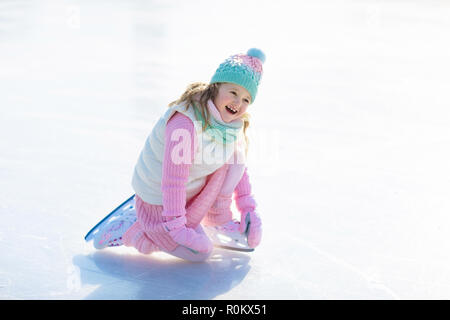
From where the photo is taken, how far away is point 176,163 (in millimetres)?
2332

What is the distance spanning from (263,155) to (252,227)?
1.22 m

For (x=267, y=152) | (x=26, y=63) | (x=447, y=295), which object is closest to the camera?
(x=447, y=295)

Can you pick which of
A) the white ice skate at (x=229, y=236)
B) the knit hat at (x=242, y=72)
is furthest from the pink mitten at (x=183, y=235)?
the knit hat at (x=242, y=72)

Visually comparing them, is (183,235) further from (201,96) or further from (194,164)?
(201,96)

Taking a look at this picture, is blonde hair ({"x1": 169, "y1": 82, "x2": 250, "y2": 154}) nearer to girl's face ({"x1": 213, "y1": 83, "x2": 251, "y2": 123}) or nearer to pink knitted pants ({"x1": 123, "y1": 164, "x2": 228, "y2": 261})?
girl's face ({"x1": 213, "y1": 83, "x2": 251, "y2": 123})

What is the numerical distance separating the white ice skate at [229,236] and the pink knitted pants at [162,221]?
116mm

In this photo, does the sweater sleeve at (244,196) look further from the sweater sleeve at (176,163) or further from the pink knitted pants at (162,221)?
the sweater sleeve at (176,163)

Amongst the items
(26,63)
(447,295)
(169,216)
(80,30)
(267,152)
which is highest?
(80,30)

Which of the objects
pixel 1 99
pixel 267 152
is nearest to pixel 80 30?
pixel 1 99

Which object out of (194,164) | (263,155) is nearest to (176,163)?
(194,164)

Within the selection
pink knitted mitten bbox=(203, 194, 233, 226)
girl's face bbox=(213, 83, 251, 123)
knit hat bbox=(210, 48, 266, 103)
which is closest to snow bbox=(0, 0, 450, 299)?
pink knitted mitten bbox=(203, 194, 233, 226)

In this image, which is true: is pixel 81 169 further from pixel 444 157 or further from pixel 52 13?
pixel 52 13

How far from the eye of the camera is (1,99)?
4.56 meters

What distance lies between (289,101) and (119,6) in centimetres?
514
